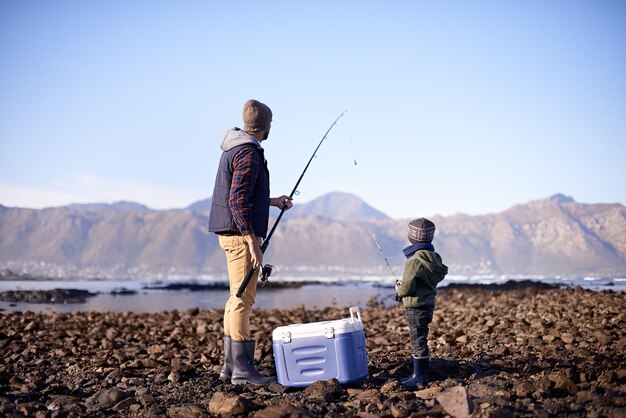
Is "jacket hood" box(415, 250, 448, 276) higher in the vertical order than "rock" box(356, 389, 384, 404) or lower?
higher

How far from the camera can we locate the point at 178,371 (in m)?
6.89

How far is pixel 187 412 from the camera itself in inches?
200

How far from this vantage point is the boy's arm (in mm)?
5852

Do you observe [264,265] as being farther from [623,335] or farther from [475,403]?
[623,335]

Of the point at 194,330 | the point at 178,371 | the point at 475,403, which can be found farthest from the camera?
the point at 194,330

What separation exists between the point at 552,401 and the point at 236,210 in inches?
120

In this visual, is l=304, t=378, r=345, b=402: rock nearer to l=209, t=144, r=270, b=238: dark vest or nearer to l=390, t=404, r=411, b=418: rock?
l=390, t=404, r=411, b=418: rock

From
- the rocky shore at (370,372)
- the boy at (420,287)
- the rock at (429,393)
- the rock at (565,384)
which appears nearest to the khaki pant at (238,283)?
the rocky shore at (370,372)

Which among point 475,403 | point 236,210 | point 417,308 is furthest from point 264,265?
point 475,403

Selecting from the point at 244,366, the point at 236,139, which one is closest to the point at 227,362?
the point at 244,366

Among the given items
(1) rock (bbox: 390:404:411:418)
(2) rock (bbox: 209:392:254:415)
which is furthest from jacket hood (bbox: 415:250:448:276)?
(2) rock (bbox: 209:392:254:415)

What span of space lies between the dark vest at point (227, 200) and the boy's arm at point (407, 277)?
1349 mm

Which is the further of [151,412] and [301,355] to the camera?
[301,355]

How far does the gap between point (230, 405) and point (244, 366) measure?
1075 millimetres
